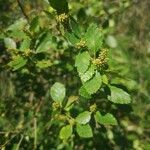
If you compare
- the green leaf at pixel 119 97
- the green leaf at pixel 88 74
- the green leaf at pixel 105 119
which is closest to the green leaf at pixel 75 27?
the green leaf at pixel 88 74

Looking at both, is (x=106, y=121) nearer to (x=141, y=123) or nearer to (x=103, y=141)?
(x=103, y=141)

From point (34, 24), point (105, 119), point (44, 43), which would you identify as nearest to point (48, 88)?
point (44, 43)

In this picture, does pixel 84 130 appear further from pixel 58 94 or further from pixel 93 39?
pixel 93 39

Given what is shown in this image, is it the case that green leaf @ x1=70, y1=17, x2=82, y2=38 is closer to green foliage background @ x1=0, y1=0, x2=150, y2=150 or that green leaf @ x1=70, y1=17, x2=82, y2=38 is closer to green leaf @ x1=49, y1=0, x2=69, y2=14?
green leaf @ x1=49, y1=0, x2=69, y2=14

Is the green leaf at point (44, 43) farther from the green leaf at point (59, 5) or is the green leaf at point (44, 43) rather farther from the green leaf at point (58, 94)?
the green leaf at point (59, 5)

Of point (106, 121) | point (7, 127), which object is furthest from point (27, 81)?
point (106, 121)
